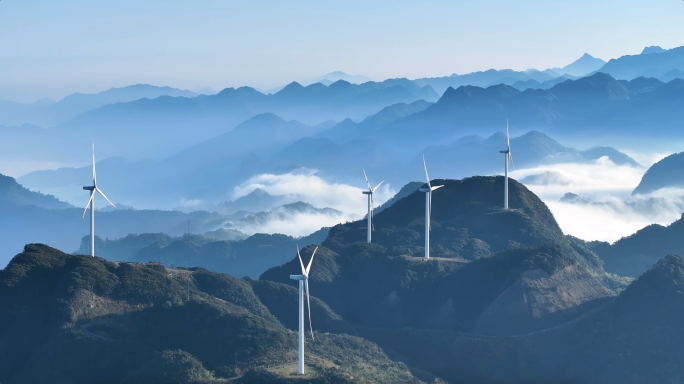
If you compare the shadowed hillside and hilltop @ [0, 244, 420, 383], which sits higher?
the shadowed hillside

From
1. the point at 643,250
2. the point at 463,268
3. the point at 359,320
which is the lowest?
the point at 359,320

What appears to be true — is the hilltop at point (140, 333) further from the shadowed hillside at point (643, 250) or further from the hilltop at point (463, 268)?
the shadowed hillside at point (643, 250)

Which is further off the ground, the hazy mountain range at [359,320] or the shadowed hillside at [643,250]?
the shadowed hillside at [643,250]

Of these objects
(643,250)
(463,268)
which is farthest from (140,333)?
(643,250)

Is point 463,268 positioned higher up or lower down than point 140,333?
higher up

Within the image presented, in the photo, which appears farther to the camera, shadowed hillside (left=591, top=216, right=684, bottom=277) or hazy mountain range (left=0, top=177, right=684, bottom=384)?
shadowed hillside (left=591, top=216, right=684, bottom=277)

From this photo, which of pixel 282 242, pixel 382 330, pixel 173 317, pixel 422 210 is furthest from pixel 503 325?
pixel 282 242

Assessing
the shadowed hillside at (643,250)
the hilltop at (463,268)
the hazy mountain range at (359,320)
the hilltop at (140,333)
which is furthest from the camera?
the shadowed hillside at (643,250)

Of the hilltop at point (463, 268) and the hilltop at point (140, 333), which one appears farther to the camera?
the hilltop at point (463, 268)

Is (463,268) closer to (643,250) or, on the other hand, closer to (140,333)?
(643,250)

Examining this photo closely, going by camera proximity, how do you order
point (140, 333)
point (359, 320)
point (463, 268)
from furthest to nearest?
point (463, 268)
point (359, 320)
point (140, 333)

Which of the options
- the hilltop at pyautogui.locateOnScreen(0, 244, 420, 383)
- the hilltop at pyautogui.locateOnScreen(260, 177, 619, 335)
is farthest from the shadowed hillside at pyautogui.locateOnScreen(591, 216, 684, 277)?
the hilltop at pyautogui.locateOnScreen(0, 244, 420, 383)

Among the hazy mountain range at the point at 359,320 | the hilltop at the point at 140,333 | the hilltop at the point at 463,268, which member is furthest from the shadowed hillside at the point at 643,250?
the hilltop at the point at 140,333

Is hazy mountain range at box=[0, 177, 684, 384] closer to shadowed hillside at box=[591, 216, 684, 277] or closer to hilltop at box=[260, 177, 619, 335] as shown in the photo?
hilltop at box=[260, 177, 619, 335]
